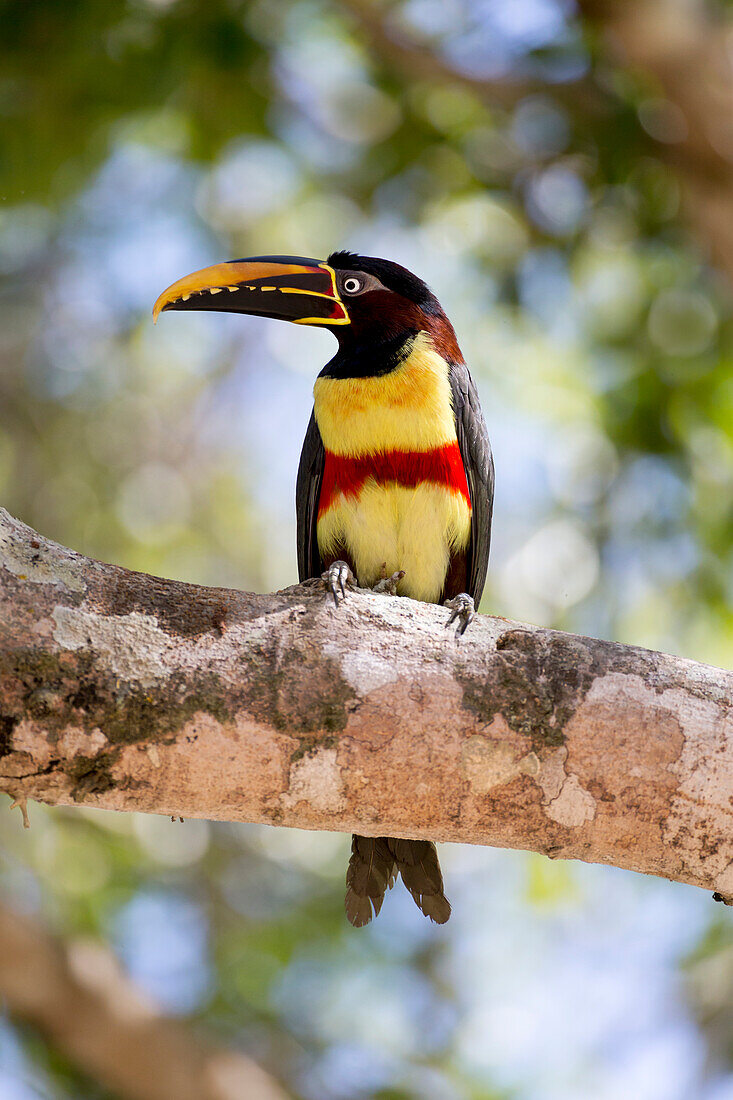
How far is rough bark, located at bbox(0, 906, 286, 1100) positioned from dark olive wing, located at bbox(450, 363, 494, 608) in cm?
272

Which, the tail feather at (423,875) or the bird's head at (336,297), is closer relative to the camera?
the tail feather at (423,875)

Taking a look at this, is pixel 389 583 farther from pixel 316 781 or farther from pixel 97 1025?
pixel 97 1025

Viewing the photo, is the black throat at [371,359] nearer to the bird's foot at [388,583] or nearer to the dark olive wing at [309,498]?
the dark olive wing at [309,498]

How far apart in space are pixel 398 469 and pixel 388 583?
0.40 m

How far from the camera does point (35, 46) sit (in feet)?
18.1

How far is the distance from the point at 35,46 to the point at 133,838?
15.5ft

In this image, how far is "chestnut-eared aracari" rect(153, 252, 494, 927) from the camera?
11.8 feet

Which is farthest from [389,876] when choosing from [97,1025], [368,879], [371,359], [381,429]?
[97,1025]

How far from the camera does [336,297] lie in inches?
152

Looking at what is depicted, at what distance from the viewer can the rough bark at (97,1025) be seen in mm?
4910

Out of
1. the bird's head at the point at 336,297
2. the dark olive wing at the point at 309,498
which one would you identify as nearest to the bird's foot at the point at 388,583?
the dark olive wing at the point at 309,498

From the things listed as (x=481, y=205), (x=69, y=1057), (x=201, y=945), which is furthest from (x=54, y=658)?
(x=201, y=945)

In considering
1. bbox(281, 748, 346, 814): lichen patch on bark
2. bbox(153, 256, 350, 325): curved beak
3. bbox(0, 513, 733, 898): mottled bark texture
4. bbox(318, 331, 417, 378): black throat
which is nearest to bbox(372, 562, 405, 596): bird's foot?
bbox(318, 331, 417, 378): black throat

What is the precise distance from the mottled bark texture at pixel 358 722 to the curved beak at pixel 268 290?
156cm
